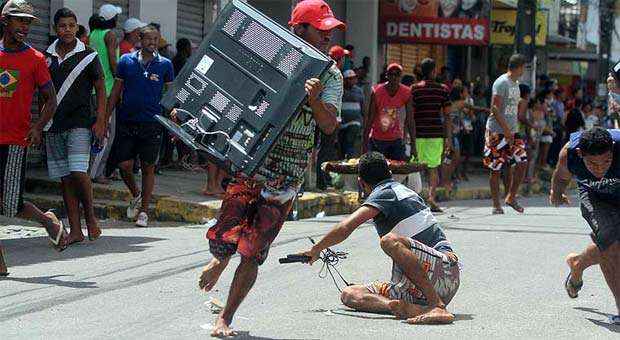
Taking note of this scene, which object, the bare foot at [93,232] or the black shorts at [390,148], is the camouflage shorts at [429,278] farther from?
the black shorts at [390,148]

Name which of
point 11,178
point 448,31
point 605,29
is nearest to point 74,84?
point 11,178

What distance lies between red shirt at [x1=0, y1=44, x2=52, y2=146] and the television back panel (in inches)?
103

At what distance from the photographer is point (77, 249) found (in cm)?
1054

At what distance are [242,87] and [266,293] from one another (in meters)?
2.11

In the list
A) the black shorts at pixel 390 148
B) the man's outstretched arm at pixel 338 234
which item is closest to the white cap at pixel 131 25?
A: the black shorts at pixel 390 148

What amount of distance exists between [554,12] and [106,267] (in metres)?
31.6

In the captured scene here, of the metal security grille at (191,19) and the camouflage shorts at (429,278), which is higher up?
the metal security grille at (191,19)

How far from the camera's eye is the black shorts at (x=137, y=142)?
12.1 m

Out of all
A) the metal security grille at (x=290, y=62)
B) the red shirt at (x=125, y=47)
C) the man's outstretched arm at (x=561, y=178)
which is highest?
the metal security grille at (x=290, y=62)

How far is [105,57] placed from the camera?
541 inches

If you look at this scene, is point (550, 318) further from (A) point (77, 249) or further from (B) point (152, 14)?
(B) point (152, 14)

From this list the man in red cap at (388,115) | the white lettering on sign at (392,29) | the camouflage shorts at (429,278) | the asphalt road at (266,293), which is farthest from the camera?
the white lettering on sign at (392,29)

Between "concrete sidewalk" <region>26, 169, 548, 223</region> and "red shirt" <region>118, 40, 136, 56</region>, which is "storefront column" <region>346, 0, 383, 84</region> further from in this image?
"red shirt" <region>118, 40, 136, 56</region>

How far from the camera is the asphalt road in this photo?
7336 mm
